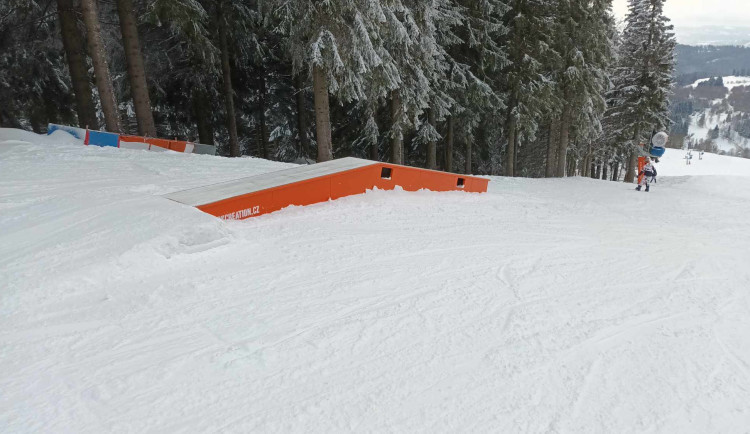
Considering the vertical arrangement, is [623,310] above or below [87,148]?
below

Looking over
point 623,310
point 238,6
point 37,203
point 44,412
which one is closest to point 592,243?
point 623,310

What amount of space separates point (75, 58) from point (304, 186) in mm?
11041

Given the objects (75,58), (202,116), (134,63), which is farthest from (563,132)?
(75,58)

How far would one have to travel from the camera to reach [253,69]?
744 inches

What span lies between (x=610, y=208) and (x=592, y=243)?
410 cm

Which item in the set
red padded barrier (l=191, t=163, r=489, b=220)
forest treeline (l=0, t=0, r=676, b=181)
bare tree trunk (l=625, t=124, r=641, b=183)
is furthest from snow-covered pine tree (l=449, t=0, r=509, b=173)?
bare tree trunk (l=625, t=124, r=641, b=183)

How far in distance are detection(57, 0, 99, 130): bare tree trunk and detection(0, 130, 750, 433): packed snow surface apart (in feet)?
26.3

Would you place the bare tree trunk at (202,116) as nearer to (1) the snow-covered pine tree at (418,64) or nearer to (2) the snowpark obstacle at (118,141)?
(2) the snowpark obstacle at (118,141)

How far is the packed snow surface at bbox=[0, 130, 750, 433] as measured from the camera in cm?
260

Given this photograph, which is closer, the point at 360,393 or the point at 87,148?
the point at 360,393

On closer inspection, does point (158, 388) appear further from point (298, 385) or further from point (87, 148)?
point (87, 148)

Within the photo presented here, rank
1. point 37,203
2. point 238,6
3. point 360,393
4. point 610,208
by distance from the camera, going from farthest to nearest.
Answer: point 238,6 → point 610,208 → point 37,203 → point 360,393

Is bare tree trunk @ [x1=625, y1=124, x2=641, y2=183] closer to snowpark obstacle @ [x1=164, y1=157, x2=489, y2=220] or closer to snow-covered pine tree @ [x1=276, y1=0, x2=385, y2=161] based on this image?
snow-covered pine tree @ [x1=276, y1=0, x2=385, y2=161]

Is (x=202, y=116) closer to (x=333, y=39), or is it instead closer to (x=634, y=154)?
(x=333, y=39)
